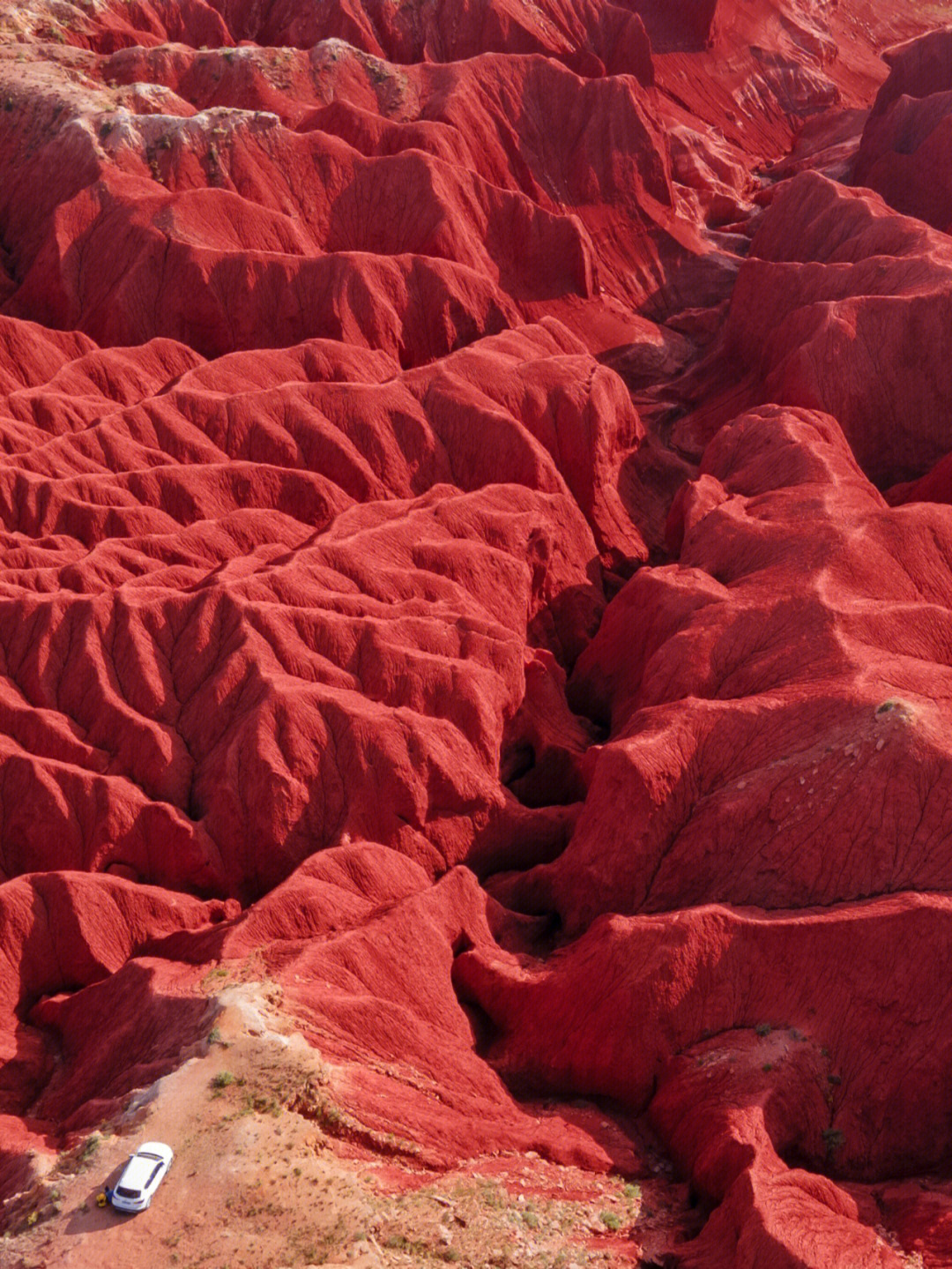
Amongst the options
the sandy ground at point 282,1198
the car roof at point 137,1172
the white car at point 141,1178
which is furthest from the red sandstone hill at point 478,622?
the car roof at point 137,1172

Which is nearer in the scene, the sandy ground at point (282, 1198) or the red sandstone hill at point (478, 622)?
the sandy ground at point (282, 1198)

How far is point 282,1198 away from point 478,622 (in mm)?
13725

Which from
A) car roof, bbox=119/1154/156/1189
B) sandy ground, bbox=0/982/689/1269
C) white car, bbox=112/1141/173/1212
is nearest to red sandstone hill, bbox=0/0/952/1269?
sandy ground, bbox=0/982/689/1269

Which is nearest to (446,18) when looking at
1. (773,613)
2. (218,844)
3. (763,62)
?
(763,62)

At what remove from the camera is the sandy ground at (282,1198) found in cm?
1405

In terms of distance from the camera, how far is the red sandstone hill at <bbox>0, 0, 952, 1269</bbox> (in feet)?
60.0

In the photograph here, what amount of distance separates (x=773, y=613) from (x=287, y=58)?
106ft

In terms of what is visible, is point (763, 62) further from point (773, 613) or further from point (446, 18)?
point (773, 613)

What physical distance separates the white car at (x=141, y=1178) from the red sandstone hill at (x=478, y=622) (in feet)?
6.97

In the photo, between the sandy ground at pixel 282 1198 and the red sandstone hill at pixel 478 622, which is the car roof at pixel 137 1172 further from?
the red sandstone hill at pixel 478 622

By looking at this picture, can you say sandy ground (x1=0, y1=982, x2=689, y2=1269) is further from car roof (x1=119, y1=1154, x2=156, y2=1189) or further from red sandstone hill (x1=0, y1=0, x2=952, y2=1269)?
red sandstone hill (x1=0, y1=0, x2=952, y2=1269)

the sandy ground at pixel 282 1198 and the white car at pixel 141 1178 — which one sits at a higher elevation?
the white car at pixel 141 1178

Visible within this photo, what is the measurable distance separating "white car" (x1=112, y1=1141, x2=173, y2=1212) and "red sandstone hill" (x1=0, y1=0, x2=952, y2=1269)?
2.12 m

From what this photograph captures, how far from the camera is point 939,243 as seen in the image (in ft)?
125
